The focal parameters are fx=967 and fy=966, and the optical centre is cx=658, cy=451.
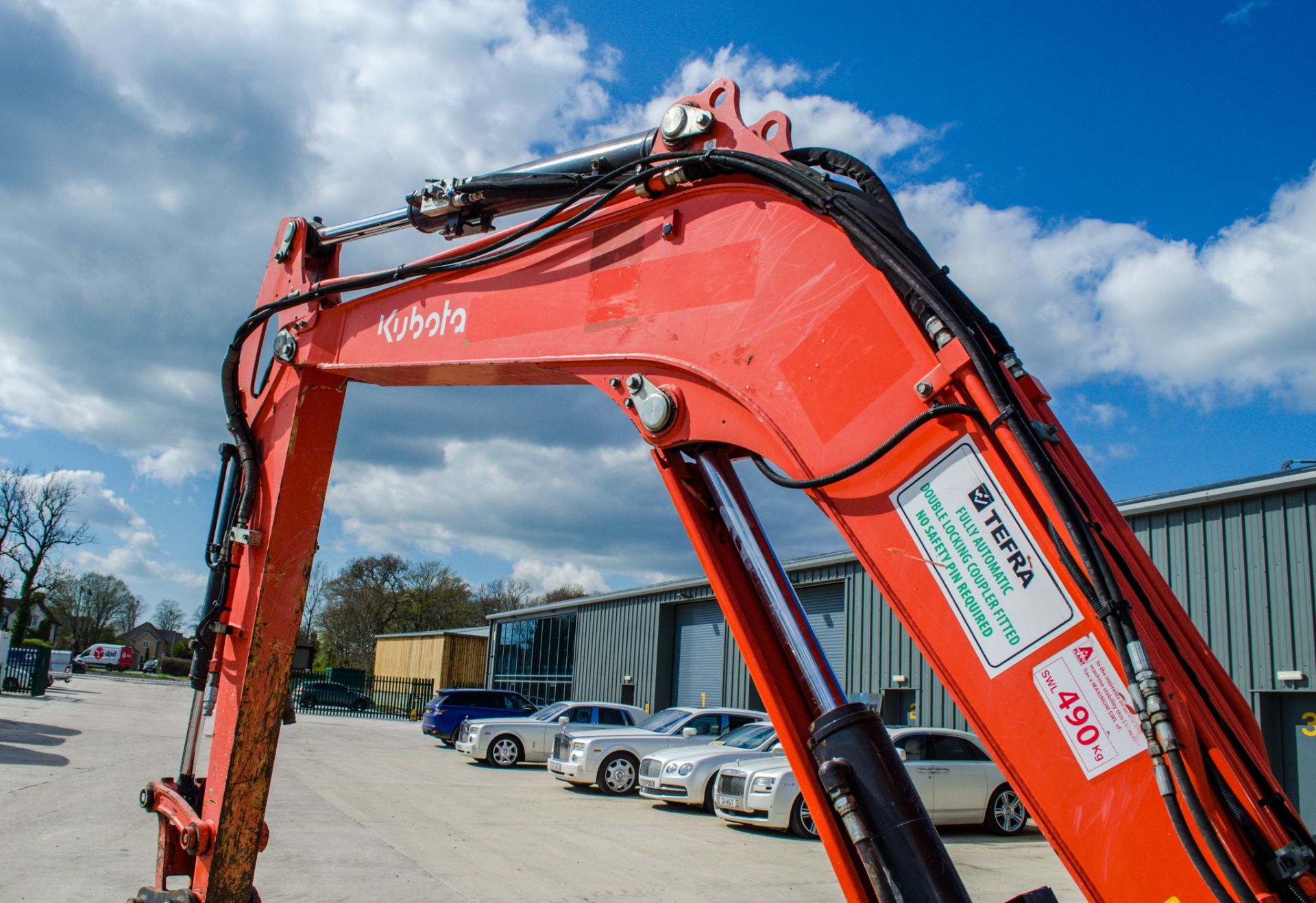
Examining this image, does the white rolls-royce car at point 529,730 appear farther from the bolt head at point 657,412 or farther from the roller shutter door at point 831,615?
the bolt head at point 657,412

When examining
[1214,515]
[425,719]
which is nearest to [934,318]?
[1214,515]

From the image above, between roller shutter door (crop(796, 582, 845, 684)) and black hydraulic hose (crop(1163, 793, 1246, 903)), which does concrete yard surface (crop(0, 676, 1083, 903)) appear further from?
roller shutter door (crop(796, 582, 845, 684))

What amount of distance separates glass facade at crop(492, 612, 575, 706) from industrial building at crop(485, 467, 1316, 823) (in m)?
0.11

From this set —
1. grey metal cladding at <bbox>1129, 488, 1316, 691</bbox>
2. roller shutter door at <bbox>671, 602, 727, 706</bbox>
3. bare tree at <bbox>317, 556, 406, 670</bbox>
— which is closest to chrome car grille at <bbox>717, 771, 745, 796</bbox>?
grey metal cladding at <bbox>1129, 488, 1316, 691</bbox>

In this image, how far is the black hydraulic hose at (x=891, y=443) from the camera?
6.84ft

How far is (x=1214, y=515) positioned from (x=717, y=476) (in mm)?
13108

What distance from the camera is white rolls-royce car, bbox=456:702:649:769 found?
19.5 meters

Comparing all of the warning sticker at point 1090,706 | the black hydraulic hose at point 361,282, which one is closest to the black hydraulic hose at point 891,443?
the warning sticker at point 1090,706

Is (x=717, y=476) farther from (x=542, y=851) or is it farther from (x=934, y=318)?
(x=542, y=851)

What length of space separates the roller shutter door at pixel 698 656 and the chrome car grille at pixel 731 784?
41.9 feet

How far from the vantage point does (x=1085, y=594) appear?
74.9 inches

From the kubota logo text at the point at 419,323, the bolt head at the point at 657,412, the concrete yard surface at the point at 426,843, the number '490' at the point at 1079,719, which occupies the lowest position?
the concrete yard surface at the point at 426,843

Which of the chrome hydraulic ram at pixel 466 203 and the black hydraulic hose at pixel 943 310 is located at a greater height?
the chrome hydraulic ram at pixel 466 203

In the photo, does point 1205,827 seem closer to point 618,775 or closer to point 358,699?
point 618,775
